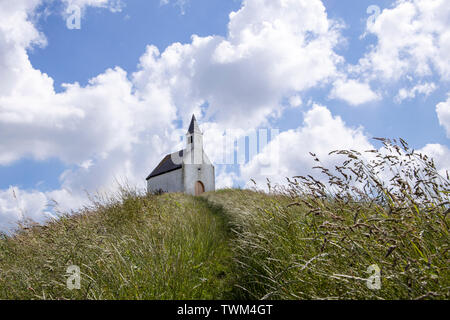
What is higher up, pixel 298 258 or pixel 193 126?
pixel 193 126

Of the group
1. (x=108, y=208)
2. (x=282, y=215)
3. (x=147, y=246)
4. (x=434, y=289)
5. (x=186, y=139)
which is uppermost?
(x=186, y=139)

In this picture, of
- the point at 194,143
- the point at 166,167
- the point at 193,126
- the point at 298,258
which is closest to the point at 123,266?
the point at 298,258

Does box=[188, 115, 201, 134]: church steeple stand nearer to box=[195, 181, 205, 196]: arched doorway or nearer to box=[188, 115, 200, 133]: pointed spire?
box=[188, 115, 200, 133]: pointed spire

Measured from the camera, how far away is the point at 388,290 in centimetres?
209

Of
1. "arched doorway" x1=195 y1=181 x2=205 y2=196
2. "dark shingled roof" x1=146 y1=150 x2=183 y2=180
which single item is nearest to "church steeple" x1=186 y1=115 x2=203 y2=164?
"dark shingled roof" x1=146 y1=150 x2=183 y2=180

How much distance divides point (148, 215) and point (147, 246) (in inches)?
120

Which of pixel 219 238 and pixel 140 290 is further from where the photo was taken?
pixel 219 238

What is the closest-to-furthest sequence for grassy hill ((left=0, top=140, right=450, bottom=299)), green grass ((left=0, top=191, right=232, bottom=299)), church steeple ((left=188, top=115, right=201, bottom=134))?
1. grassy hill ((left=0, top=140, right=450, bottom=299))
2. green grass ((left=0, top=191, right=232, bottom=299))
3. church steeple ((left=188, top=115, right=201, bottom=134))

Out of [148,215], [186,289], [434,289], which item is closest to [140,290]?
[186,289]

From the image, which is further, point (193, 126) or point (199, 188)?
point (193, 126)

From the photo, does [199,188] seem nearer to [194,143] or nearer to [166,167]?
[194,143]

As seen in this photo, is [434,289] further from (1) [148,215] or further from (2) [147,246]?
(1) [148,215]

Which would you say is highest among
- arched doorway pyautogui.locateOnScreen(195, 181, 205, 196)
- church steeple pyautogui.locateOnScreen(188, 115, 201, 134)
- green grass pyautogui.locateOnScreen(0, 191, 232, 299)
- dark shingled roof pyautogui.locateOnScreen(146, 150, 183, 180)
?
church steeple pyautogui.locateOnScreen(188, 115, 201, 134)

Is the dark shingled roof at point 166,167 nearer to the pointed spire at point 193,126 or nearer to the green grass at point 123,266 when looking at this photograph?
the pointed spire at point 193,126
